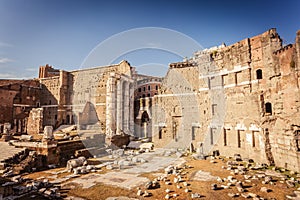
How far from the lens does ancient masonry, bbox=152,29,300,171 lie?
12.2 meters

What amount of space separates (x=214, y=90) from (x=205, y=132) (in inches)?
172

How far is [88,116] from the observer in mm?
31875

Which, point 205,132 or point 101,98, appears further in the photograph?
point 101,98

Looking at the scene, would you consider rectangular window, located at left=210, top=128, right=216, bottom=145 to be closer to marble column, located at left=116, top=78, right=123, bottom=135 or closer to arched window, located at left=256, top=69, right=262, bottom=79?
arched window, located at left=256, top=69, right=262, bottom=79

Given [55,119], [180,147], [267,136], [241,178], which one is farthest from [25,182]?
[55,119]

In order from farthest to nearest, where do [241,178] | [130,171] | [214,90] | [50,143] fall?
[214,90] → [50,143] → [130,171] → [241,178]

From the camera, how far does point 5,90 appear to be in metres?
32.0

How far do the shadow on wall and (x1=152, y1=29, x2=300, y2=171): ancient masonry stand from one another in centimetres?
1361

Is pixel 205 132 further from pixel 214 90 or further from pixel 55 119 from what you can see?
pixel 55 119

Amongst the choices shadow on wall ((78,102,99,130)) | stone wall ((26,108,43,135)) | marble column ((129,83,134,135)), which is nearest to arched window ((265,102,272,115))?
marble column ((129,83,134,135))

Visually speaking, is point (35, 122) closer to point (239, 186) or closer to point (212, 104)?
point (212, 104)

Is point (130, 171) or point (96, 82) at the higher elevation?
point (96, 82)

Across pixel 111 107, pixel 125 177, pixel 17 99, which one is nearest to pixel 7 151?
pixel 125 177

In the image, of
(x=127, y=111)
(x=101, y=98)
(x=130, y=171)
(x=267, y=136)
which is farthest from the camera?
(x=101, y=98)
